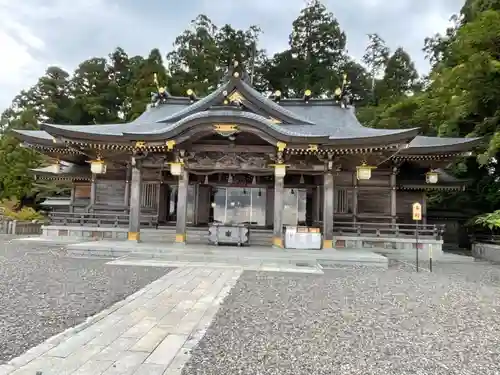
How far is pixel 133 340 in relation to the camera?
376 centimetres

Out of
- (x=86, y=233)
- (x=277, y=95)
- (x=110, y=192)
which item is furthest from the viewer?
(x=277, y=95)

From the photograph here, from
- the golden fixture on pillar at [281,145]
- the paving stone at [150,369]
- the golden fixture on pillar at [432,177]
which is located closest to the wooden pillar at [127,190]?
the golden fixture on pillar at [281,145]

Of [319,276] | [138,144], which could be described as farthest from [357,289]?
[138,144]

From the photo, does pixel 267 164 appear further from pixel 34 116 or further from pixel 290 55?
pixel 290 55

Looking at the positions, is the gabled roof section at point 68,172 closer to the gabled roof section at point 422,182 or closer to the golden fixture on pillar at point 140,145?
the golden fixture on pillar at point 140,145

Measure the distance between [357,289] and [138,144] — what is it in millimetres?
8041

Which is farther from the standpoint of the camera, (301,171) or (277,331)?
(301,171)

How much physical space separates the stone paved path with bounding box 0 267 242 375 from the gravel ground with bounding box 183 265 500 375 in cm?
22

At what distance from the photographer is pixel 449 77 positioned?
1630 cm

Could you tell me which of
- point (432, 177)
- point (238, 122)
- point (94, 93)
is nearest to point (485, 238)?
point (432, 177)

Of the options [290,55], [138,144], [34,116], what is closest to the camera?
[138,144]

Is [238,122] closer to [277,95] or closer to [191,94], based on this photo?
[277,95]

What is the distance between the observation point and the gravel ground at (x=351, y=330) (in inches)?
132

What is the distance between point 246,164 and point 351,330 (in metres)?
8.89
